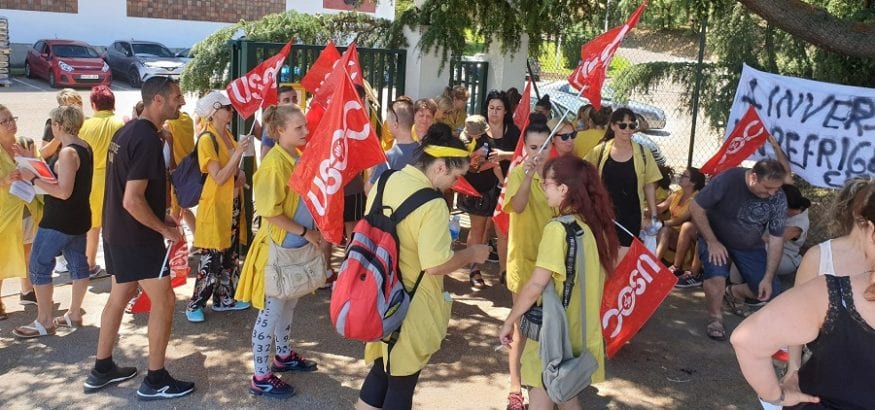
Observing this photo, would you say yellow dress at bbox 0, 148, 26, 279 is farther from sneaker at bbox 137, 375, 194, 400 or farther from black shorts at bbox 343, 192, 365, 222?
black shorts at bbox 343, 192, 365, 222

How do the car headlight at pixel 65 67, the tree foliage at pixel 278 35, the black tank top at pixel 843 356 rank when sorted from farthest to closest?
the car headlight at pixel 65 67 → the tree foliage at pixel 278 35 → the black tank top at pixel 843 356

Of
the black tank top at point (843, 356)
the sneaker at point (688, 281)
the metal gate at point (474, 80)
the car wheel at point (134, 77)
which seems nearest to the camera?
the black tank top at point (843, 356)

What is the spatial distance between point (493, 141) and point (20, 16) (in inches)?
1139

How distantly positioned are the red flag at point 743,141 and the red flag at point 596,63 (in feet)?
4.33

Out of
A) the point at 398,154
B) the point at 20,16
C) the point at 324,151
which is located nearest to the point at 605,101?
the point at 398,154

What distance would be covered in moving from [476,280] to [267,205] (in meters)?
3.10

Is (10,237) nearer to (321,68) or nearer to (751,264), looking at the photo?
(321,68)

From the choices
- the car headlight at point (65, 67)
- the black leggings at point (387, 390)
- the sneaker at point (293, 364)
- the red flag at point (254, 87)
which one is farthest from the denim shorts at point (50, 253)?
the car headlight at point (65, 67)

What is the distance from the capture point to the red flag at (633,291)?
15.5ft

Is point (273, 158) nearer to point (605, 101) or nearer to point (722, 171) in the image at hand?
point (722, 171)

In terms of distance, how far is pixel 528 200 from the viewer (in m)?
4.72

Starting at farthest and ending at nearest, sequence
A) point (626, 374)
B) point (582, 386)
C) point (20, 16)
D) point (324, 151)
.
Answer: point (20, 16), point (626, 374), point (324, 151), point (582, 386)

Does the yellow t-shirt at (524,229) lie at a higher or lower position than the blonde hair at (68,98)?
lower

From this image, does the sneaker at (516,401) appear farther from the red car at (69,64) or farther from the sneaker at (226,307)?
the red car at (69,64)
